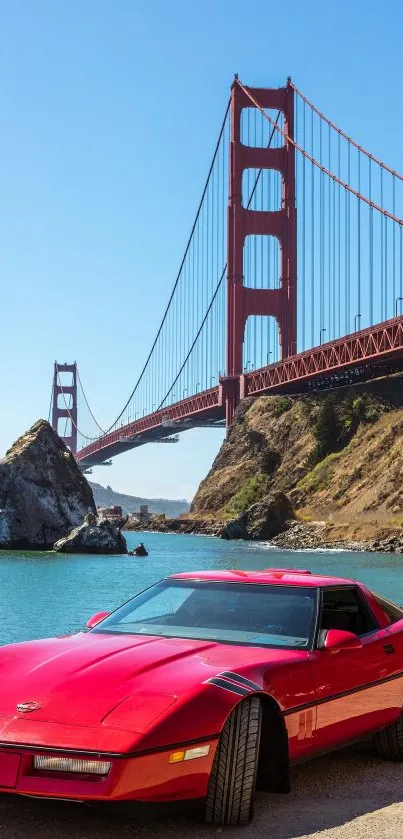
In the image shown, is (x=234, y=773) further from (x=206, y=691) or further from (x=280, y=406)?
(x=280, y=406)

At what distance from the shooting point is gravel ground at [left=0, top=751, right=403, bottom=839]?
4.84m

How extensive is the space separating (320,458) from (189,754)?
79244mm

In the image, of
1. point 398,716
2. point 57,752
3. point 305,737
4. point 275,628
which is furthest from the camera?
point 398,716

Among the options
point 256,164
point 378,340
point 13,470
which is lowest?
point 13,470

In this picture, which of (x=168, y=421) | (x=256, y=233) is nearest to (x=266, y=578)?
(x=256, y=233)

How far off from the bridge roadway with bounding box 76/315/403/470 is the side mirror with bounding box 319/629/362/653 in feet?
190

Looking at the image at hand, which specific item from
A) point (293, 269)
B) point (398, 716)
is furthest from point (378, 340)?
point (398, 716)

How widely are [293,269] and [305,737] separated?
85851 mm

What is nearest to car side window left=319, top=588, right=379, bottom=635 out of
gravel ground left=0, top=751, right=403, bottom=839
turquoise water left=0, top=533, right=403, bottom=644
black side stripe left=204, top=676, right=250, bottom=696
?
gravel ground left=0, top=751, right=403, bottom=839

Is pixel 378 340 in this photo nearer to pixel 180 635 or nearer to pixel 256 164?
pixel 256 164

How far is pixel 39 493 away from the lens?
51156mm

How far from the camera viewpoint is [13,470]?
5119cm

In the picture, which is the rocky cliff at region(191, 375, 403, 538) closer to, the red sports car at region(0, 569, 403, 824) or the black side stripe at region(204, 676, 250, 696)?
the red sports car at region(0, 569, 403, 824)

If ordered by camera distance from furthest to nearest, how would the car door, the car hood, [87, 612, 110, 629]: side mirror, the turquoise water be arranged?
1. the turquoise water
2. [87, 612, 110, 629]: side mirror
3. the car door
4. the car hood
